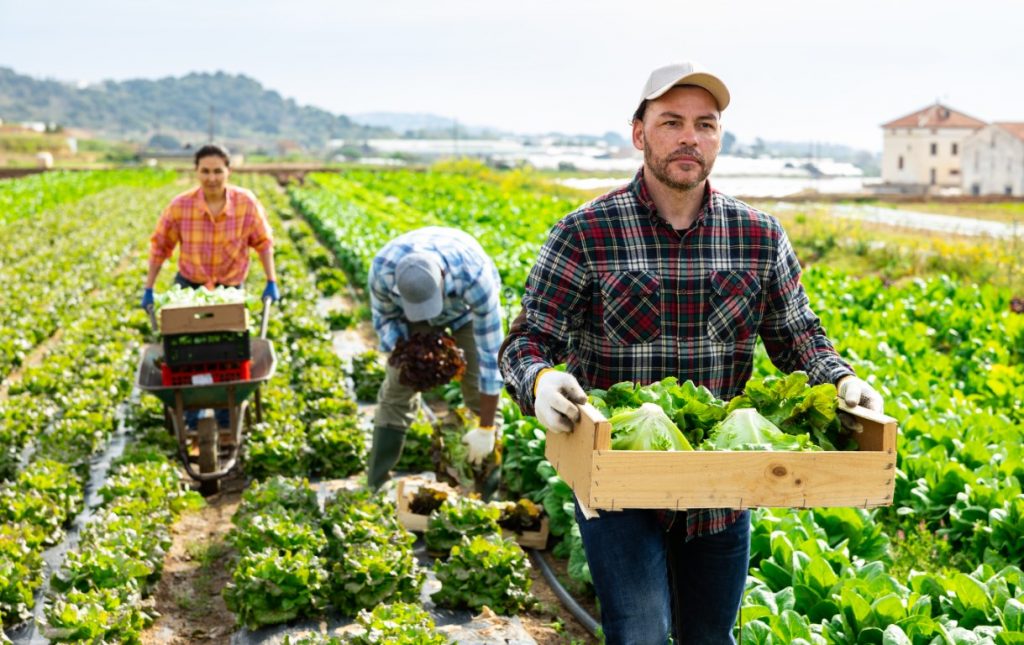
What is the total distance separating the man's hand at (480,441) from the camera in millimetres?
5531

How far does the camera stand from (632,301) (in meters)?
2.95

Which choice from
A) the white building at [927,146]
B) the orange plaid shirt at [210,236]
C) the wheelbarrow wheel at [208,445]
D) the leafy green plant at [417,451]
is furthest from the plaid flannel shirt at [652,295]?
the white building at [927,146]

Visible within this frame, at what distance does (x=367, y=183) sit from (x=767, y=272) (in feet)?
125

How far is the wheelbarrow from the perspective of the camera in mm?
6234

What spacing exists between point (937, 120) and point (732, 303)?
85.0m

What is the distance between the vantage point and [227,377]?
20.7 ft

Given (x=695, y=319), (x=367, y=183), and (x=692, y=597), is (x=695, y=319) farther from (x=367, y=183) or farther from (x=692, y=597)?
(x=367, y=183)

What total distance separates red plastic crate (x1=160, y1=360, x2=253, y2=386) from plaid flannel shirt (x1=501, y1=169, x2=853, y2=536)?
3.64 m

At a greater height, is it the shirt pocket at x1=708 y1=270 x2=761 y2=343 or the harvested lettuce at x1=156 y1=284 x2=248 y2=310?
the shirt pocket at x1=708 y1=270 x2=761 y2=343

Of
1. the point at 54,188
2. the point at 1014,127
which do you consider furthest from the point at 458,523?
the point at 1014,127

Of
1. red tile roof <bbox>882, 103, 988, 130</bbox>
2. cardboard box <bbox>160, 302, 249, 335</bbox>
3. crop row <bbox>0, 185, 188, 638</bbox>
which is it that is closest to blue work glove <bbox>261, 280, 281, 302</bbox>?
cardboard box <bbox>160, 302, 249, 335</bbox>

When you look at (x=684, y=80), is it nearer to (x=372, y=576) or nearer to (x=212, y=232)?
(x=372, y=576)

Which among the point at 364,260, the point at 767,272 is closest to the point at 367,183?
the point at 364,260

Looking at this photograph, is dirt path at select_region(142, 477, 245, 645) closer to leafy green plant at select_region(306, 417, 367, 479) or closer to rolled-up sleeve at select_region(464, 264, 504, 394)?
leafy green plant at select_region(306, 417, 367, 479)
